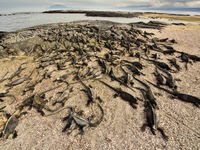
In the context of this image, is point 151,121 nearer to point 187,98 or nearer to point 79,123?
point 187,98

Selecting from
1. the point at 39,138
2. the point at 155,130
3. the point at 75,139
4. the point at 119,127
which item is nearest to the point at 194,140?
the point at 155,130

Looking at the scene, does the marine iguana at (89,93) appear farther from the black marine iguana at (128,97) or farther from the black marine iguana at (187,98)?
the black marine iguana at (187,98)

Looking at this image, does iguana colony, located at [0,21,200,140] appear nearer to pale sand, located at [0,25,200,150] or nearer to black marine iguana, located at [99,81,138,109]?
black marine iguana, located at [99,81,138,109]

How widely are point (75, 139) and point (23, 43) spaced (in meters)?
16.4

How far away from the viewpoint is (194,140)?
183 inches

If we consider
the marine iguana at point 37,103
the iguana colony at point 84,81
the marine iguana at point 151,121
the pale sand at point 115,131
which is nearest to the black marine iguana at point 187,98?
the iguana colony at point 84,81

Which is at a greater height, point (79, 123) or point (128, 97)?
point (128, 97)

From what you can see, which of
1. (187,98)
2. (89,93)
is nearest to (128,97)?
(89,93)

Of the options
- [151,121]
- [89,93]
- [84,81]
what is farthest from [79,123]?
→ [84,81]

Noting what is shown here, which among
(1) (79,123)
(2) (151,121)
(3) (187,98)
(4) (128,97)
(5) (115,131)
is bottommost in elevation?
(5) (115,131)

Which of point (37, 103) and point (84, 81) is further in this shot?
point (84, 81)

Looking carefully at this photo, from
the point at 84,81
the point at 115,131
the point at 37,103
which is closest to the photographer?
the point at 115,131

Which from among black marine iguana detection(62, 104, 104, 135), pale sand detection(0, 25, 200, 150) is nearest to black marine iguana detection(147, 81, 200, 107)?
pale sand detection(0, 25, 200, 150)

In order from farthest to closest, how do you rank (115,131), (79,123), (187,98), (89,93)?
(89,93) < (187,98) < (79,123) < (115,131)
